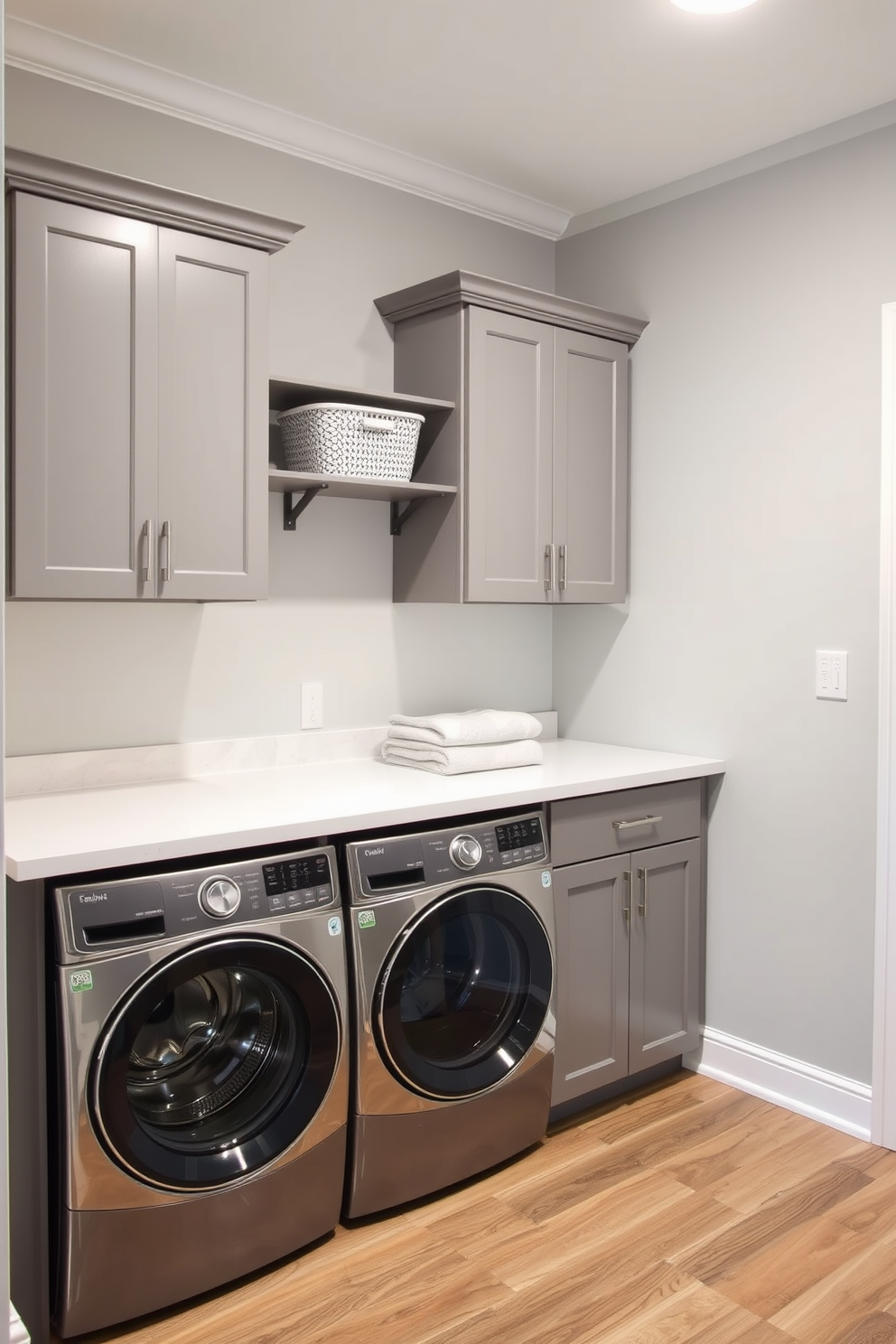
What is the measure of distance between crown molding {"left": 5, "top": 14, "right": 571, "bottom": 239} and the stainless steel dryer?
6.06ft

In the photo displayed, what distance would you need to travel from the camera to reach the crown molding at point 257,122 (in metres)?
2.36

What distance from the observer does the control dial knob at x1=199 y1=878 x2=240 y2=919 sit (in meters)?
1.97

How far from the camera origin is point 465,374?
9.36 ft

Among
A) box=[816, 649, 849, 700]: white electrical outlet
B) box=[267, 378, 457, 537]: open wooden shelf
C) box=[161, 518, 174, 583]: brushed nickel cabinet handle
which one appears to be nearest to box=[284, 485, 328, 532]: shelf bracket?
box=[267, 378, 457, 537]: open wooden shelf

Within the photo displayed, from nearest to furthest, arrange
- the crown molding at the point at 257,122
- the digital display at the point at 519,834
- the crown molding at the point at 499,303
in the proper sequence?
1. the crown molding at the point at 257,122
2. the digital display at the point at 519,834
3. the crown molding at the point at 499,303

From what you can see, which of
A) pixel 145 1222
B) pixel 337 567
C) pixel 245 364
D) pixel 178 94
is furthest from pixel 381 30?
pixel 145 1222

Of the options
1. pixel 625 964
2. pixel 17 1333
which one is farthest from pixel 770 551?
pixel 17 1333

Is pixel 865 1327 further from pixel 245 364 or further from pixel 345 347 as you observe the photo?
pixel 345 347

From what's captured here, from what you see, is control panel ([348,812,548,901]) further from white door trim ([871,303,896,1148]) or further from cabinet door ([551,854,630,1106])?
white door trim ([871,303,896,1148])

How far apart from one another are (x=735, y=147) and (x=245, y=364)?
1529 millimetres

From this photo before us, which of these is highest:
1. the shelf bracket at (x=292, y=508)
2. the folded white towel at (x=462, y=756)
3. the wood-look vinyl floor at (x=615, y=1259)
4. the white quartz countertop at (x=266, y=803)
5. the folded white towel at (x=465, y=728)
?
the shelf bracket at (x=292, y=508)

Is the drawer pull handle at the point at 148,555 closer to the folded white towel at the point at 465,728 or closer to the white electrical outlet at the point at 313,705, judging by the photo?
the white electrical outlet at the point at 313,705

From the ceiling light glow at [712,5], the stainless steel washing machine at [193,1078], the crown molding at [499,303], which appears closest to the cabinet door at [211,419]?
the crown molding at [499,303]

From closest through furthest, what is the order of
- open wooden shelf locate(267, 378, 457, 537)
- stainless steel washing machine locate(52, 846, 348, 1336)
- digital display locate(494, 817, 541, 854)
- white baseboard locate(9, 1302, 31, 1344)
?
white baseboard locate(9, 1302, 31, 1344)
stainless steel washing machine locate(52, 846, 348, 1336)
digital display locate(494, 817, 541, 854)
open wooden shelf locate(267, 378, 457, 537)
